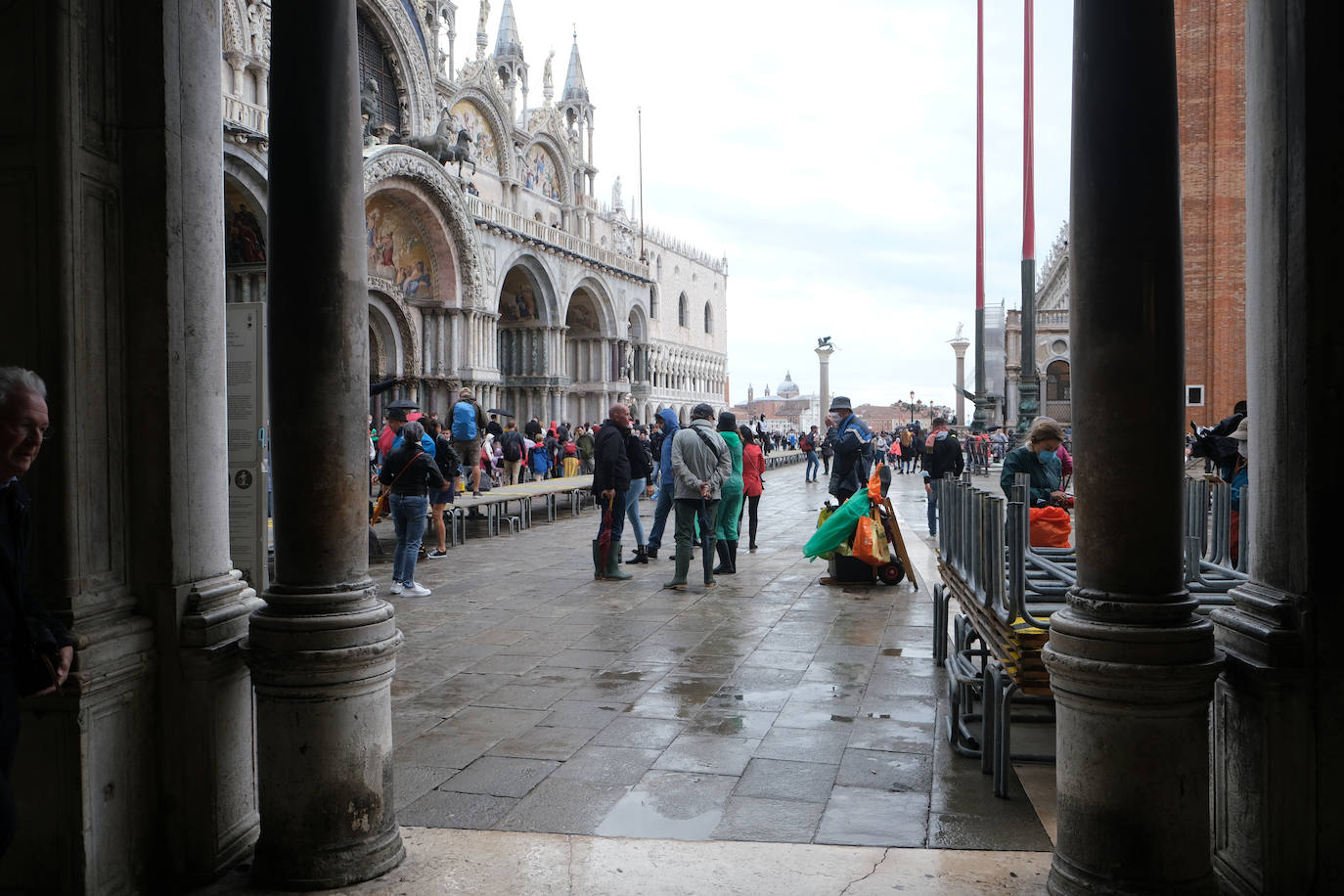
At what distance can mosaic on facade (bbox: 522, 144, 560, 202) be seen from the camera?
3753cm

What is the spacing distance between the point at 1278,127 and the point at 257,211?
16.9 meters

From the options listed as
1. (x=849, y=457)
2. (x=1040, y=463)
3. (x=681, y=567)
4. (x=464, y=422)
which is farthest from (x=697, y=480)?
(x=464, y=422)

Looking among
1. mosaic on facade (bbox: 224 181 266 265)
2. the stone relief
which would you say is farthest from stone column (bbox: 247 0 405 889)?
the stone relief

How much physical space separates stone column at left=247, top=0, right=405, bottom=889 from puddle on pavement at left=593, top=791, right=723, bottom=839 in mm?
762

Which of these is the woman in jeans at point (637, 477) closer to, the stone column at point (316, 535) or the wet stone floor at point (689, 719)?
the wet stone floor at point (689, 719)

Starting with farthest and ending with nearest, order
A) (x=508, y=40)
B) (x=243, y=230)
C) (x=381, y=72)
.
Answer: (x=508, y=40), (x=381, y=72), (x=243, y=230)

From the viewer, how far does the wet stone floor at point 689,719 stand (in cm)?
356

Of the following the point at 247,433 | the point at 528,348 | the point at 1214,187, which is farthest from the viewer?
the point at 528,348

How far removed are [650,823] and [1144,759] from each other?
166 cm

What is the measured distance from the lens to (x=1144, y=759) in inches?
105

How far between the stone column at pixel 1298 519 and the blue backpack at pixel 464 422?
12478 mm

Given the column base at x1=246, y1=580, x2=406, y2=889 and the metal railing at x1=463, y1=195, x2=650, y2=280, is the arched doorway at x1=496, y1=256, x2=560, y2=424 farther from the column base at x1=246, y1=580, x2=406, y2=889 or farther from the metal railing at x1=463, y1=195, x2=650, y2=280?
the column base at x1=246, y1=580, x2=406, y2=889

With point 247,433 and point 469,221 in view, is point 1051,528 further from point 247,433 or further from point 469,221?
point 469,221

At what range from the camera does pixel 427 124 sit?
88.2ft
